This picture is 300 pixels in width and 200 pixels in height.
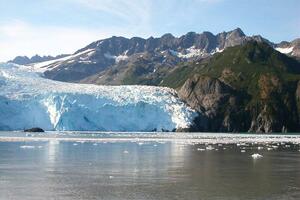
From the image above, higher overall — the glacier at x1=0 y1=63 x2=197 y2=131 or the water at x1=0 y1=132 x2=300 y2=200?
the glacier at x1=0 y1=63 x2=197 y2=131

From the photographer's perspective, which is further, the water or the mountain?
the mountain

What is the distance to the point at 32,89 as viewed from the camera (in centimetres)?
10881

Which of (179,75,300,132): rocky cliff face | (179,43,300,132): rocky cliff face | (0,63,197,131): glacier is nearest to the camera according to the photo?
(0,63,197,131): glacier

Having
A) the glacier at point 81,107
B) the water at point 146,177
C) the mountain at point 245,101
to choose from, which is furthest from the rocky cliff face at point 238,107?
the water at point 146,177

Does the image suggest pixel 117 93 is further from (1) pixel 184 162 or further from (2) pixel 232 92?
(1) pixel 184 162

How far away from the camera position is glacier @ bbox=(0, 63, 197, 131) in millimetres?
107188

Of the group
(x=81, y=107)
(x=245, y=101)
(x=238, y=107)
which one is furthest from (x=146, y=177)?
(x=245, y=101)

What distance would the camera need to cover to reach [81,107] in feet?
363

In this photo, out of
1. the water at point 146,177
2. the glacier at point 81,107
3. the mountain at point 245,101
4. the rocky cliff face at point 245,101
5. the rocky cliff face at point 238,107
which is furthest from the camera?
the mountain at point 245,101

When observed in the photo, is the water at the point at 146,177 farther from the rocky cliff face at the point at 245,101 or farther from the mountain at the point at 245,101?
the mountain at the point at 245,101

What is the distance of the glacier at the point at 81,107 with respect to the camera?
107 metres

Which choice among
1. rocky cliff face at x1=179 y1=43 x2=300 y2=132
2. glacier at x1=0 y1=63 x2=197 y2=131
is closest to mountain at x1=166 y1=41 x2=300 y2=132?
rocky cliff face at x1=179 y1=43 x2=300 y2=132

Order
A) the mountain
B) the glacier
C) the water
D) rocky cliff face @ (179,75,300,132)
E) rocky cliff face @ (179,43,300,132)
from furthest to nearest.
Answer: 1. the mountain
2. rocky cliff face @ (179,43,300,132)
3. rocky cliff face @ (179,75,300,132)
4. the glacier
5. the water

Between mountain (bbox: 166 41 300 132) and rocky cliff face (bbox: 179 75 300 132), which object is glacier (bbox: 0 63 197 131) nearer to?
mountain (bbox: 166 41 300 132)
